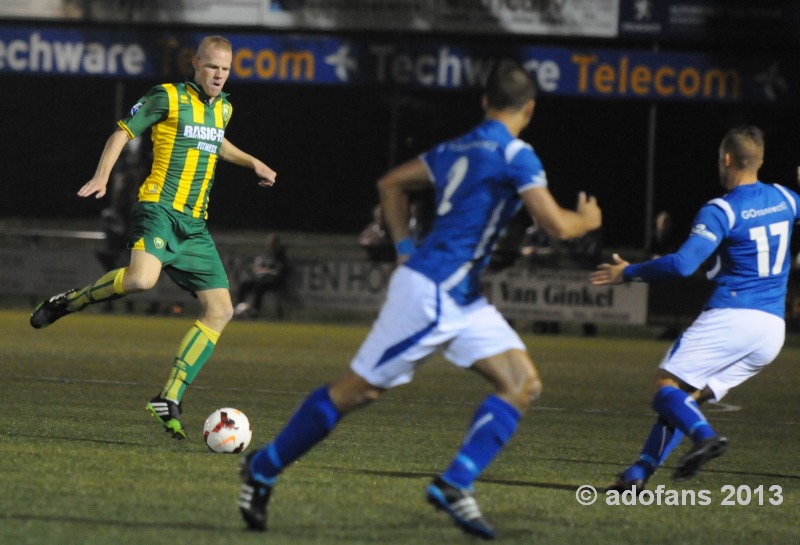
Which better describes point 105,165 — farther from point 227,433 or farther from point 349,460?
point 349,460

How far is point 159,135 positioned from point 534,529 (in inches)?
142

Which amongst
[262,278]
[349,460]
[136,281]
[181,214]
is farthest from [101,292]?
[262,278]

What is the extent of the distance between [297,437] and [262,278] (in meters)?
14.4

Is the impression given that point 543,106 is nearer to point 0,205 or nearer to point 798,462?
point 0,205

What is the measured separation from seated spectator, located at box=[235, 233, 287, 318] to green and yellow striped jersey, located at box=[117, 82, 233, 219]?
11293 mm

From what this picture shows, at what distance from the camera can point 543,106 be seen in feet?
100

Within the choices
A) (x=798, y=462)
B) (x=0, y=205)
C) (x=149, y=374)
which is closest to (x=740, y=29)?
(x=149, y=374)

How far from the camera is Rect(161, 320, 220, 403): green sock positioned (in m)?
8.19

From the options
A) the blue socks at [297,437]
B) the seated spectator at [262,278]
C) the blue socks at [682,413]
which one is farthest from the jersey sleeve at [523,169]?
the seated spectator at [262,278]

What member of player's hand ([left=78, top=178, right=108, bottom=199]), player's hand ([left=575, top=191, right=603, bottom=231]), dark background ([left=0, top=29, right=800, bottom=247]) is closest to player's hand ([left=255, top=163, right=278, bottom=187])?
player's hand ([left=78, top=178, right=108, bottom=199])

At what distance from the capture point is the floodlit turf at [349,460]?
5.71m

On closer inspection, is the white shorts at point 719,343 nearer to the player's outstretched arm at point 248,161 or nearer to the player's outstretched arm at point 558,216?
the player's outstretched arm at point 558,216

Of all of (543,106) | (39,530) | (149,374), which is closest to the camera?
(39,530)

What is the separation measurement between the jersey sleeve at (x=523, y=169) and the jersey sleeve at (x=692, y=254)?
1235 mm
